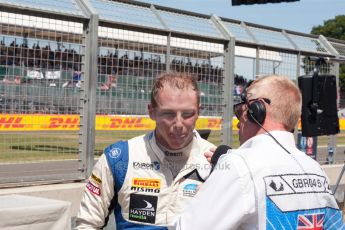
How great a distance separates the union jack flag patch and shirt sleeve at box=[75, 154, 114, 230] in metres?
1.08

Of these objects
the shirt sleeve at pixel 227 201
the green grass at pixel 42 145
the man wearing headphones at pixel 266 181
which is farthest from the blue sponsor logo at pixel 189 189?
the green grass at pixel 42 145

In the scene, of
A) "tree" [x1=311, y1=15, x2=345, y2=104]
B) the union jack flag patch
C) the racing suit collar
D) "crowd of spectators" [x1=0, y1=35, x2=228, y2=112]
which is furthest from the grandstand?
"tree" [x1=311, y1=15, x2=345, y2=104]

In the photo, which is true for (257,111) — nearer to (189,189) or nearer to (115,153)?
(189,189)

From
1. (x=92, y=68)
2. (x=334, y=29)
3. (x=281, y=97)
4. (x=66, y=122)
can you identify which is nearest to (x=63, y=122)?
(x=66, y=122)

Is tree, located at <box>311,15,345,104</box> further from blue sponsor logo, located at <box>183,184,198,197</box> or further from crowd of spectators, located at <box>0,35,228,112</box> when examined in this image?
blue sponsor logo, located at <box>183,184,198,197</box>

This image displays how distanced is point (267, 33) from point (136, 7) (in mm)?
2823

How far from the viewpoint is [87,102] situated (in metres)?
6.85

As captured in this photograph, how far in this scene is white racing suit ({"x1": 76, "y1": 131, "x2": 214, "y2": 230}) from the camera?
120 inches

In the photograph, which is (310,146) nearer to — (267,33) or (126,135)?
(267,33)

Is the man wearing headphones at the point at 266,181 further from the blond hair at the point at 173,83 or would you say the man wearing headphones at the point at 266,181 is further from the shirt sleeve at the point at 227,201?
the blond hair at the point at 173,83

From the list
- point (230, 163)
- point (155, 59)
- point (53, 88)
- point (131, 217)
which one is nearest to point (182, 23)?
point (155, 59)

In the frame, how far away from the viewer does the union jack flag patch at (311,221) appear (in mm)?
2291

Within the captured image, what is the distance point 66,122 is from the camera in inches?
282

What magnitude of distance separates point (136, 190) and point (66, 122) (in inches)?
167
